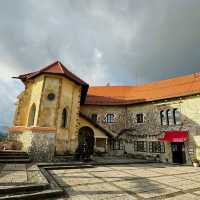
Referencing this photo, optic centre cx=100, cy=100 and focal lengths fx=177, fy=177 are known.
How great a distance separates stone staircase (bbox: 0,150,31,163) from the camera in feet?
37.5

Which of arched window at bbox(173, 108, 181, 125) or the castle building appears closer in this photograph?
the castle building

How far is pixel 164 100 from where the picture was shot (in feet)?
67.5

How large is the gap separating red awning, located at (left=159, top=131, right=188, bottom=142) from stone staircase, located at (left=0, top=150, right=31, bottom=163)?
13.8 meters

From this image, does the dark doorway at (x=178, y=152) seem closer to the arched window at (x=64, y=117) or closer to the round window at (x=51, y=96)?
the arched window at (x=64, y=117)

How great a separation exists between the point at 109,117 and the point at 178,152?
937 cm

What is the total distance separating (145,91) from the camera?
988 inches

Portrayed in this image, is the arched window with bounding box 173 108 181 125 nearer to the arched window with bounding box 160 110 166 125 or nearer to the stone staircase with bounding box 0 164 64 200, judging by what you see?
the arched window with bounding box 160 110 166 125

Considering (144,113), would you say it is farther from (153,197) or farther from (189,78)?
(153,197)

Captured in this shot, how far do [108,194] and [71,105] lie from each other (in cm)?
1043

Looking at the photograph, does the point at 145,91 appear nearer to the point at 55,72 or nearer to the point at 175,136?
the point at 175,136

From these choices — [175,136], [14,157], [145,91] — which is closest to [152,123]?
[175,136]

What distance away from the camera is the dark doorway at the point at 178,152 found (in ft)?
60.6

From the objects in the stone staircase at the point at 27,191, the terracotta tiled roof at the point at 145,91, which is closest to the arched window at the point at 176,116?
the terracotta tiled roof at the point at 145,91

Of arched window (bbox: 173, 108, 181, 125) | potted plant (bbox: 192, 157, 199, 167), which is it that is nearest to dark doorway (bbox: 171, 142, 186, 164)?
potted plant (bbox: 192, 157, 199, 167)
